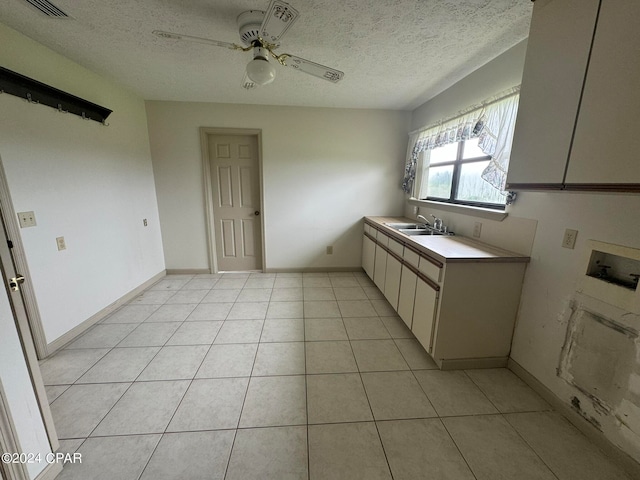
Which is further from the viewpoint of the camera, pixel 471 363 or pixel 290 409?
pixel 471 363

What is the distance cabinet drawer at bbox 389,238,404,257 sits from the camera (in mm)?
2516

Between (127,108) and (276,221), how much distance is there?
2.29 metres

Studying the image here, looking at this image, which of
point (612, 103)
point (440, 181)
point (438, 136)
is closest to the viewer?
point (612, 103)

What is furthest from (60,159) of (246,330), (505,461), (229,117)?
(505,461)

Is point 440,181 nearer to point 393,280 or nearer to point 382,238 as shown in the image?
point 382,238

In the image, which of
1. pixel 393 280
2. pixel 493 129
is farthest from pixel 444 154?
pixel 393 280

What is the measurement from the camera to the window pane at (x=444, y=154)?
2.80m

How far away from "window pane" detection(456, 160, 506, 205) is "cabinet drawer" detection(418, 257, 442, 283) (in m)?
0.85

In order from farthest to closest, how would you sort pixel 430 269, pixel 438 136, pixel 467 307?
1. pixel 438 136
2. pixel 430 269
3. pixel 467 307

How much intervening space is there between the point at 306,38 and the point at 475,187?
2.04m

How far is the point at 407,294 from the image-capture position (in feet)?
7.70

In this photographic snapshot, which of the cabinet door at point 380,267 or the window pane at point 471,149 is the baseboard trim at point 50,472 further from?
the window pane at point 471,149

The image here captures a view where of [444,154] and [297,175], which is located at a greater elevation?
[444,154]

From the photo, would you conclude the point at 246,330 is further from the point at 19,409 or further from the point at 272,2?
the point at 272,2
